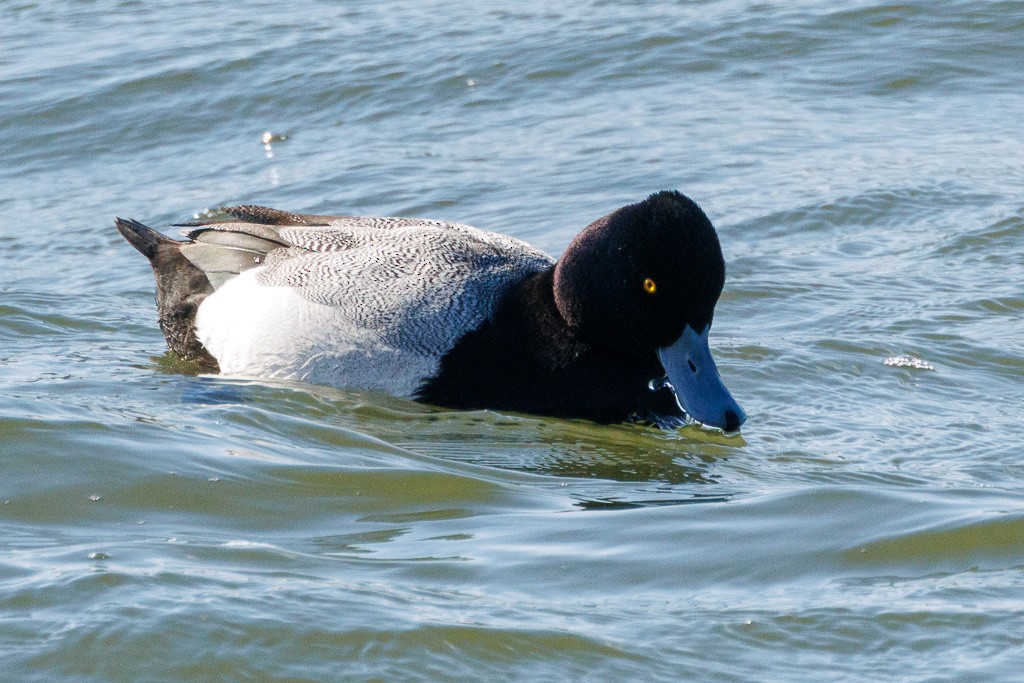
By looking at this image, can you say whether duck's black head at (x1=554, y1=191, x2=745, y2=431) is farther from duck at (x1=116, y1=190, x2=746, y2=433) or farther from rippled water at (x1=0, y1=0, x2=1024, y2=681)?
rippled water at (x1=0, y1=0, x2=1024, y2=681)

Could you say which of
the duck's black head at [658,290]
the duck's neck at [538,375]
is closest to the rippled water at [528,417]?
the duck's neck at [538,375]

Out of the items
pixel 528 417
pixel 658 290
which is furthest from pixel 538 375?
pixel 658 290

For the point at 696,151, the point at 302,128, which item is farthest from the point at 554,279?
the point at 302,128

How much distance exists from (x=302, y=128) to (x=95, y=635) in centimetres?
808

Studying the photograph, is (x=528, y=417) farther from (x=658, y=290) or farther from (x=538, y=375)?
(x=658, y=290)

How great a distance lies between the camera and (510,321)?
257 inches

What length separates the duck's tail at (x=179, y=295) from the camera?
718 centimetres

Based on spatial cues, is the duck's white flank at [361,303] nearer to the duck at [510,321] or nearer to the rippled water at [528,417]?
the duck at [510,321]

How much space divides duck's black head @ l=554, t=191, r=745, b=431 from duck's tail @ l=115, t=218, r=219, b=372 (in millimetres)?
1823

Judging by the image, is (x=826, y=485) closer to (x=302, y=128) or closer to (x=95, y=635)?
(x=95, y=635)

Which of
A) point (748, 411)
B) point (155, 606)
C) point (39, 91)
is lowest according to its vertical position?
point (748, 411)

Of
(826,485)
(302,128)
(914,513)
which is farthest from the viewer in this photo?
(302,128)

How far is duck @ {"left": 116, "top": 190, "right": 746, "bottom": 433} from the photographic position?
625 centimetres

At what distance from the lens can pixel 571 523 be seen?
4.84 m
